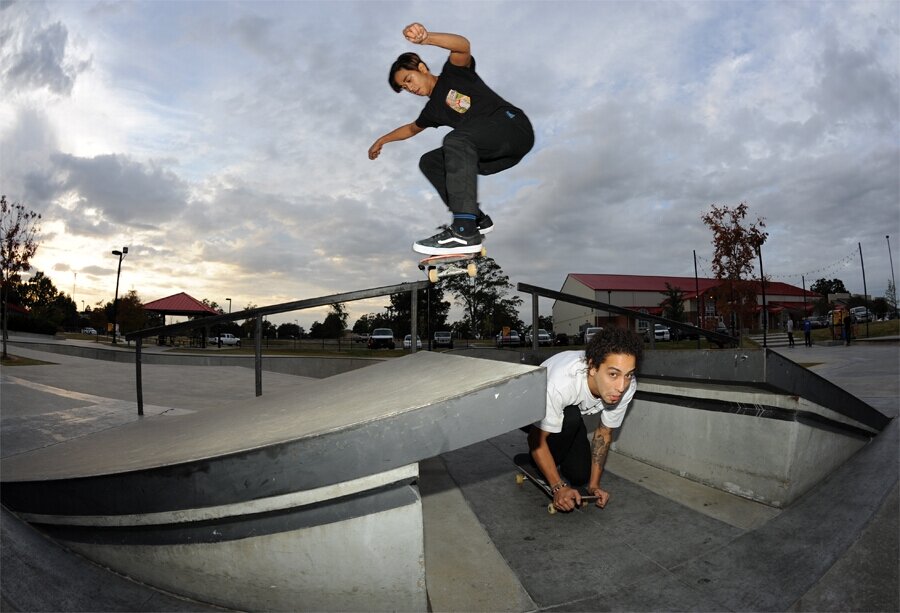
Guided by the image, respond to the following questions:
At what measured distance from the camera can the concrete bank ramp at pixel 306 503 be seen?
5.62ft

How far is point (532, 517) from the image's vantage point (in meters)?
2.89

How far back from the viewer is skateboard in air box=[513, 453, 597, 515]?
2.92 metres

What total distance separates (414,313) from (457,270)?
2.81 ft

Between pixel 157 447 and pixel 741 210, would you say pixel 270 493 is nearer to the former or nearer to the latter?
pixel 157 447

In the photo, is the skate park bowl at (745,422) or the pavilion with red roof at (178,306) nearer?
the skate park bowl at (745,422)

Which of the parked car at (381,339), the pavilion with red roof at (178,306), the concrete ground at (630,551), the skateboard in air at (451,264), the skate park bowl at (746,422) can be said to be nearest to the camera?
the concrete ground at (630,551)

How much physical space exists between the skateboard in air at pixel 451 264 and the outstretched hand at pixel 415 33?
1327 mm

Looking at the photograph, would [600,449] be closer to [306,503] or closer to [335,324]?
[306,503]

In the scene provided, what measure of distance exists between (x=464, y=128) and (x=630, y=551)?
2.58m

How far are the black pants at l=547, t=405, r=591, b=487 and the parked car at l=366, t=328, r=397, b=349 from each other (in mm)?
24159

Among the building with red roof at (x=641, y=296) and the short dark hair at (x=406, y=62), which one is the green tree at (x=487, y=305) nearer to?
the building with red roof at (x=641, y=296)

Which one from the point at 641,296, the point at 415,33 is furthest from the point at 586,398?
the point at 641,296

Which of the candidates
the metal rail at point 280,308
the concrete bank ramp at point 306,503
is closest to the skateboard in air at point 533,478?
the concrete bank ramp at point 306,503

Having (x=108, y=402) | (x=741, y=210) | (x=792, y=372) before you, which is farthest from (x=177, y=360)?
(x=741, y=210)
